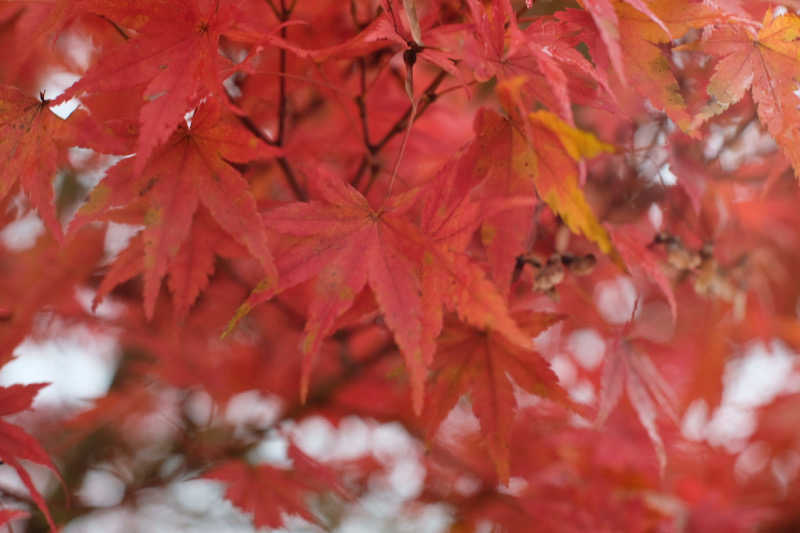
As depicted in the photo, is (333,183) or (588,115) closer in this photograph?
(333,183)

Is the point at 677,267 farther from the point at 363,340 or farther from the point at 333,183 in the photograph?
the point at 363,340

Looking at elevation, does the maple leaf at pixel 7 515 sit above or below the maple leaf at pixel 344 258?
below

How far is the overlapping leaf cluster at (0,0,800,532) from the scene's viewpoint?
23.1 inches

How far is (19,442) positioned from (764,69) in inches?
34.9

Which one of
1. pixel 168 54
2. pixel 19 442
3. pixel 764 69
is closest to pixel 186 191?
pixel 168 54

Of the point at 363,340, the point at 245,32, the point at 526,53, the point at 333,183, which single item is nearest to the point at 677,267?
the point at 526,53

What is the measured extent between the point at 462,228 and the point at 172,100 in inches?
11.4

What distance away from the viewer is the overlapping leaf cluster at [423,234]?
59cm

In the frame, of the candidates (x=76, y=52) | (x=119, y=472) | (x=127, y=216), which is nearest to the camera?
(x=127, y=216)

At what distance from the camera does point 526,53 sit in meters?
0.62

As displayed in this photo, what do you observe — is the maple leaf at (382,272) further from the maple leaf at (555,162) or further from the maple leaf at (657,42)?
the maple leaf at (657,42)

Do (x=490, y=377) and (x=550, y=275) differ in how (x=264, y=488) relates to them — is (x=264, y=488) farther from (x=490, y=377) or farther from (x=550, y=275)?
(x=550, y=275)

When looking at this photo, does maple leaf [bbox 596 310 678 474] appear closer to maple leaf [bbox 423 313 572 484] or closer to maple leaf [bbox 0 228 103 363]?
maple leaf [bbox 423 313 572 484]

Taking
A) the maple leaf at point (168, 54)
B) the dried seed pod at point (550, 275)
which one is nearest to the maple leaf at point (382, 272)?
the maple leaf at point (168, 54)
